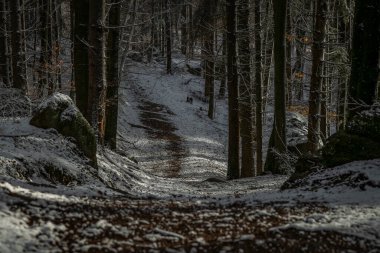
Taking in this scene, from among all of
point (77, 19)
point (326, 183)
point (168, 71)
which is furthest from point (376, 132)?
point (168, 71)

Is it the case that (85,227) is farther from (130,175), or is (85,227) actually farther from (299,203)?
(130,175)

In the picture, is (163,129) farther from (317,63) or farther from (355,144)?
(355,144)

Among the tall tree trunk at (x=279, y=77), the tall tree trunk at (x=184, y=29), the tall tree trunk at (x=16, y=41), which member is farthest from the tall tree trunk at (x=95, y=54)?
the tall tree trunk at (x=184, y=29)

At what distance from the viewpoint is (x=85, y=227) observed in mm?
4473

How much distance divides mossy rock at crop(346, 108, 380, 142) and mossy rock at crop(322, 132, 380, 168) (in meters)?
0.10

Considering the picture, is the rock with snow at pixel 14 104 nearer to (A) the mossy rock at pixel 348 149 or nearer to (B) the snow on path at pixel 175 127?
(B) the snow on path at pixel 175 127

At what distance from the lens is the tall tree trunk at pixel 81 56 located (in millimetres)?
12273

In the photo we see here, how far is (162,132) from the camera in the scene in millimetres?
28562

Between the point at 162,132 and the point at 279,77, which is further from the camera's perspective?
the point at 162,132

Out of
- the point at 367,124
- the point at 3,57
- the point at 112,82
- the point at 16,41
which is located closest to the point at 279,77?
the point at 112,82

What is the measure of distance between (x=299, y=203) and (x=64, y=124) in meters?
5.48

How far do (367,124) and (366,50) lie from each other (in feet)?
4.86

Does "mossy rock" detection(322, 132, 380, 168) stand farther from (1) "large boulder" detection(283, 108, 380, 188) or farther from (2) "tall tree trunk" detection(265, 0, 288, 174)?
(2) "tall tree trunk" detection(265, 0, 288, 174)

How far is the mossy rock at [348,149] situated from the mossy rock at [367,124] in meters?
0.10
